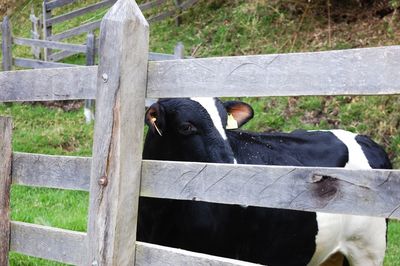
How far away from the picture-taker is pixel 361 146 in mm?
5465

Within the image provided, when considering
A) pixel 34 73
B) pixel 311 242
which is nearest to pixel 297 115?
pixel 311 242

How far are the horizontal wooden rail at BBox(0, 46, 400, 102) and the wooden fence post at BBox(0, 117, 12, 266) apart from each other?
567 mm

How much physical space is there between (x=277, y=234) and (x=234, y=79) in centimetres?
203

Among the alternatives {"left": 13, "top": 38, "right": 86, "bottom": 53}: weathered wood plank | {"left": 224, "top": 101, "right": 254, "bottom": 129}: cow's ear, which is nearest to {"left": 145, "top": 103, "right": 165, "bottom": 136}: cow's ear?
{"left": 224, "top": 101, "right": 254, "bottom": 129}: cow's ear

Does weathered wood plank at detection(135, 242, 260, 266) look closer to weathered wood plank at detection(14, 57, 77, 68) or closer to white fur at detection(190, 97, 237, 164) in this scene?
white fur at detection(190, 97, 237, 164)

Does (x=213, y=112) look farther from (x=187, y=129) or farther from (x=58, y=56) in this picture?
(x=58, y=56)

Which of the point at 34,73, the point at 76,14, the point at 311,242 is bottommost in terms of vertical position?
the point at 311,242

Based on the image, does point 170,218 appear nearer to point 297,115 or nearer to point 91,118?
point 297,115

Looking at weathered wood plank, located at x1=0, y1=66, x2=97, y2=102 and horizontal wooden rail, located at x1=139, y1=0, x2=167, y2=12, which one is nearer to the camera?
weathered wood plank, located at x1=0, y1=66, x2=97, y2=102

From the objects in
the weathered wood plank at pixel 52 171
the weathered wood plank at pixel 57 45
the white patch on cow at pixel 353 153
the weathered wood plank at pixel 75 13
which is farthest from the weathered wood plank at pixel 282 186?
the weathered wood plank at pixel 75 13

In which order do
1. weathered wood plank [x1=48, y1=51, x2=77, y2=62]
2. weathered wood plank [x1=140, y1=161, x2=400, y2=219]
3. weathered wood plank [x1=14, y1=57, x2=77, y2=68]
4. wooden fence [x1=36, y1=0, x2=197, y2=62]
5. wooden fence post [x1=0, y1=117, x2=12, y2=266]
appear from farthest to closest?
wooden fence [x1=36, y1=0, x2=197, y2=62] < weathered wood plank [x1=48, y1=51, x2=77, y2=62] < weathered wood plank [x1=14, y1=57, x2=77, y2=68] < wooden fence post [x1=0, y1=117, x2=12, y2=266] < weathered wood plank [x1=140, y1=161, x2=400, y2=219]

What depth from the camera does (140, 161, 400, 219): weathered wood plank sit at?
237cm

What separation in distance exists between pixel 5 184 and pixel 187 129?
1.15 m

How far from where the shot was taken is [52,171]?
3.33 meters
